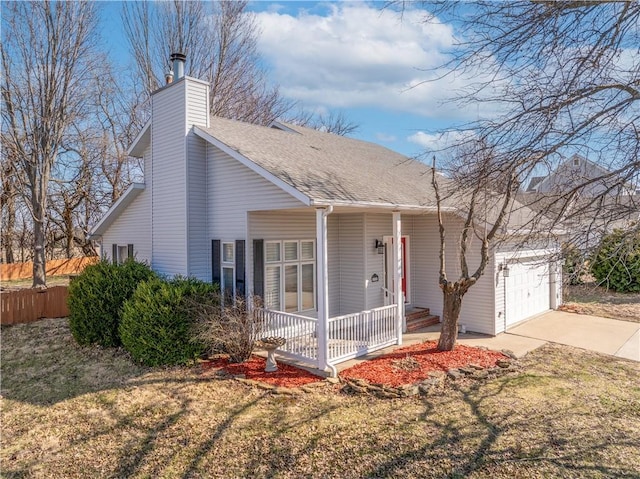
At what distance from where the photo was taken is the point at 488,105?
4957 millimetres

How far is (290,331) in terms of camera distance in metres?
9.03

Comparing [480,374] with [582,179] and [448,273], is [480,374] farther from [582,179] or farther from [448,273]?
[448,273]

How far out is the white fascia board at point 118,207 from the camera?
11.7m

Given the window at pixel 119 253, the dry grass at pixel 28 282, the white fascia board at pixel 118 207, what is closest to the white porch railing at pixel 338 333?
the white fascia board at pixel 118 207

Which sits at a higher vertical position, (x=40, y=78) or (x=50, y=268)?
(x=40, y=78)

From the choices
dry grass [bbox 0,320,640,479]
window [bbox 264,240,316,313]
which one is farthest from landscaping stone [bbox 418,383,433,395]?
window [bbox 264,240,316,313]

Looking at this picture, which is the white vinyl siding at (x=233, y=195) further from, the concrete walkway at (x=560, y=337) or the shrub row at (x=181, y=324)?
the concrete walkway at (x=560, y=337)

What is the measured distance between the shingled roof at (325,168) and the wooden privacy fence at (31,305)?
7.79 meters

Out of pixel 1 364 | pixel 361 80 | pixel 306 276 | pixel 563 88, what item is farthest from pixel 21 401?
pixel 563 88

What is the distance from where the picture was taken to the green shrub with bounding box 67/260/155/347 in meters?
9.63

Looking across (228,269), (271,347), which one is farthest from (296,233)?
(271,347)

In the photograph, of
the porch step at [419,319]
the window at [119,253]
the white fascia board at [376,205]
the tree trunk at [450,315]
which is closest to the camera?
the white fascia board at [376,205]

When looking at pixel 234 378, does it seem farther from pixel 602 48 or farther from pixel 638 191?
pixel 602 48

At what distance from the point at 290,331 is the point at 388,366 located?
2.32 meters
